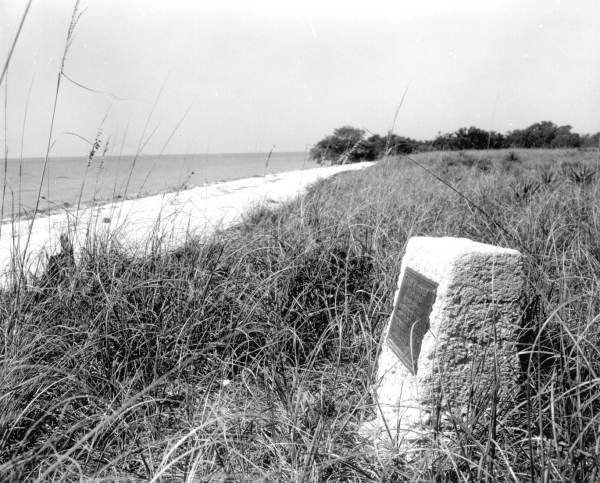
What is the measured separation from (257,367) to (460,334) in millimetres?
755

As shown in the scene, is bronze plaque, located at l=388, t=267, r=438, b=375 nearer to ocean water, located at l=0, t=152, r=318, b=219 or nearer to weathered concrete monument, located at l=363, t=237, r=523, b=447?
weathered concrete monument, located at l=363, t=237, r=523, b=447

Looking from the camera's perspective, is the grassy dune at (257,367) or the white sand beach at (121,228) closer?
the grassy dune at (257,367)

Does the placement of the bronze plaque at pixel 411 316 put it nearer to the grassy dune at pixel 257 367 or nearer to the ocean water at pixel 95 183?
the grassy dune at pixel 257 367

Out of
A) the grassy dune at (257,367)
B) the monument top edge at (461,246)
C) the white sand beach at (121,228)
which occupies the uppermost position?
the monument top edge at (461,246)

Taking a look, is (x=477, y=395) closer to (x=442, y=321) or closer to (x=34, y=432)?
(x=442, y=321)

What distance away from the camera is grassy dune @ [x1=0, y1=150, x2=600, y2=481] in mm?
1247

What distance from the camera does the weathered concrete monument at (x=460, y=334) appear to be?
1.46 meters

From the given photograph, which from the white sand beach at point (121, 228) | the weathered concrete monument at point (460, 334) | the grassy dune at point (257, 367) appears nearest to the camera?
the grassy dune at point (257, 367)

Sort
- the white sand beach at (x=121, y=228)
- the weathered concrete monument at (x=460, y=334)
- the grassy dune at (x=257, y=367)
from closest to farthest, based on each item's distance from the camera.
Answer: the grassy dune at (x=257, y=367)
the weathered concrete monument at (x=460, y=334)
the white sand beach at (x=121, y=228)

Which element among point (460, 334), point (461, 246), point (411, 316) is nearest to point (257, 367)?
point (411, 316)

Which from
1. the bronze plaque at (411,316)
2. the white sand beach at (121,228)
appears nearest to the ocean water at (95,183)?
the white sand beach at (121,228)

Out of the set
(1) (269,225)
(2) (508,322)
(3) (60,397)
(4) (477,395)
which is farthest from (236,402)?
(1) (269,225)

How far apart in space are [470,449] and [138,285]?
4.50 ft

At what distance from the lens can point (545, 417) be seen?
4.55 feet
